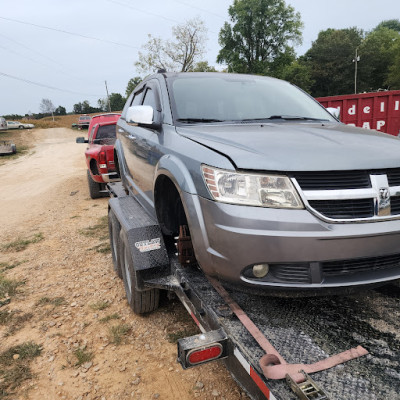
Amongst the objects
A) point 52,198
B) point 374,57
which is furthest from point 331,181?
point 374,57

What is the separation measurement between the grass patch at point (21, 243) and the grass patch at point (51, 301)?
7.11ft

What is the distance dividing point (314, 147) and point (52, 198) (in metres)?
9.02

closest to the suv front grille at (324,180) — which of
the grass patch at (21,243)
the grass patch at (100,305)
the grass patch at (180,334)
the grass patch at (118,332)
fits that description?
the grass patch at (180,334)

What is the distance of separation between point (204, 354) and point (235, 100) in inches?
79.7

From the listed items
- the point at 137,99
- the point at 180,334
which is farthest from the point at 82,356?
the point at 137,99

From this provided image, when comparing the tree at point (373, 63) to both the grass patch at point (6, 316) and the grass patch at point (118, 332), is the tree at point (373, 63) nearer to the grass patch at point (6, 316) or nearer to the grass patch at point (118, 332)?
the grass patch at point (118, 332)

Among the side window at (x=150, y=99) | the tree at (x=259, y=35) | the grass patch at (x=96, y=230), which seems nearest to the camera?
the side window at (x=150, y=99)

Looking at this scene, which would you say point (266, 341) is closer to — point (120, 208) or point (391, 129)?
point (120, 208)

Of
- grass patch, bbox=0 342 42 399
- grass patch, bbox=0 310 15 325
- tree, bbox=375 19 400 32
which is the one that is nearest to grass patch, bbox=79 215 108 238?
grass patch, bbox=0 310 15 325

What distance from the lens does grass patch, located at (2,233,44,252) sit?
553cm

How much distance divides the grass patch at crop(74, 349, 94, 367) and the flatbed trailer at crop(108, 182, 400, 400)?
0.90 metres

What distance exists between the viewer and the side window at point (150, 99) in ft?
10.2

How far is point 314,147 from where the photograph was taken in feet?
6.11

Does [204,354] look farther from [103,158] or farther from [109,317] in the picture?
[103,158]
